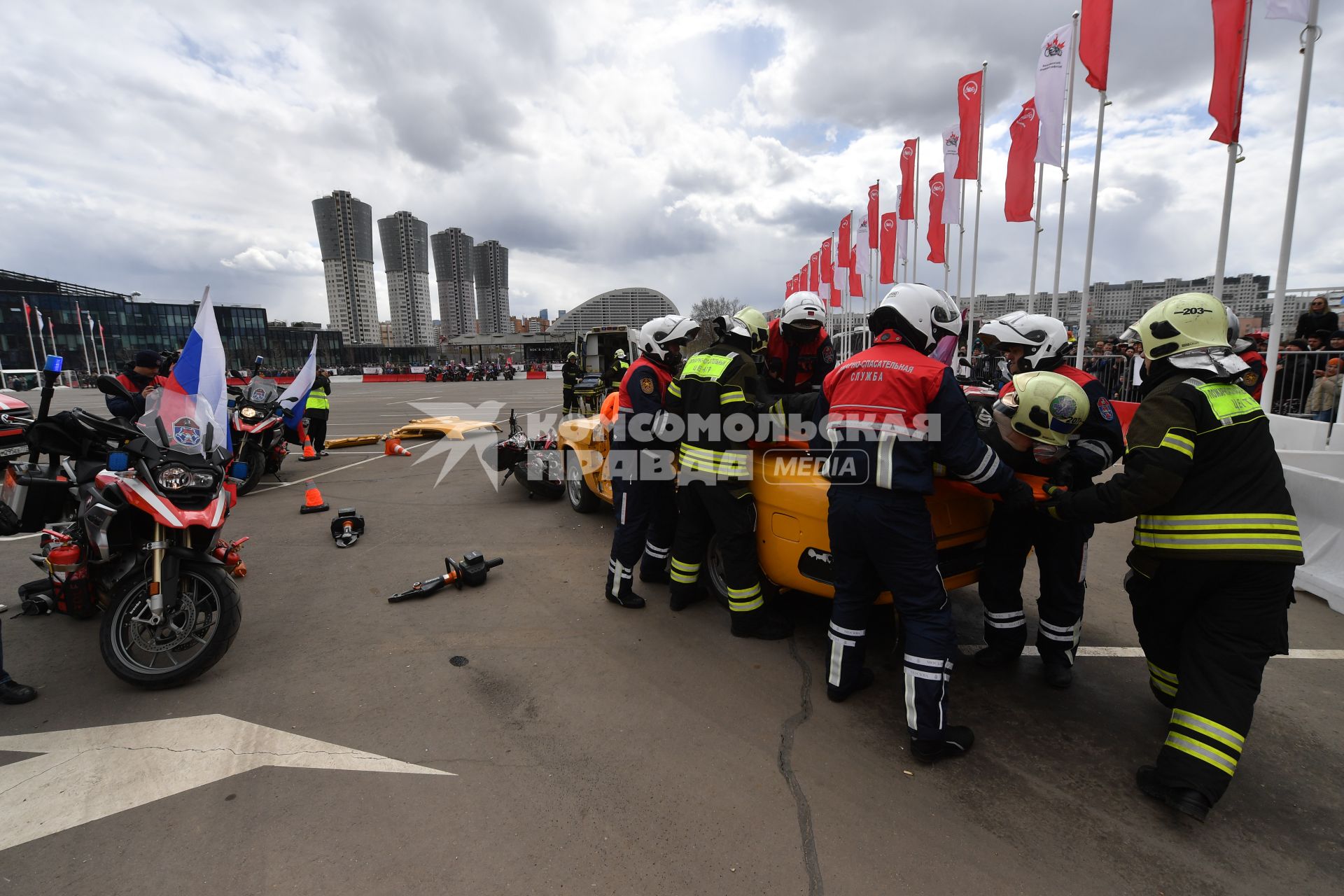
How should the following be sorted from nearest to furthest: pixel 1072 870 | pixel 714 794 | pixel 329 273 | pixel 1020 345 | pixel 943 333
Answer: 1. pixel 1072 870
2. pixel 714 794
3. pixel 943 333
4. pixel 1020 345
5. pixel 329 273

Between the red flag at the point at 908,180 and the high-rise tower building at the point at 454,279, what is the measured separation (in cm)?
11181

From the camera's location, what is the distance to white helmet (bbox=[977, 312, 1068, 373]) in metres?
3.16

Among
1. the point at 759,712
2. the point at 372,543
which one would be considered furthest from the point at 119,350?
the point at 759,712

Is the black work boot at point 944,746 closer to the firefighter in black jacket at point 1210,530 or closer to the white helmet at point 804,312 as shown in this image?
the firefighter in black jacket at point 1210,530

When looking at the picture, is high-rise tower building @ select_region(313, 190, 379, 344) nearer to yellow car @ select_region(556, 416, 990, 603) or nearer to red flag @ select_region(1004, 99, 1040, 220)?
red flag @ select_region(1004, 99, 1040, 220)

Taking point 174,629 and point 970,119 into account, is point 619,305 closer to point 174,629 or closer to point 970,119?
point 970,119

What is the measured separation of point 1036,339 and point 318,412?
34.3 feet

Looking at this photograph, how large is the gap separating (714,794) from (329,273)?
404 feet

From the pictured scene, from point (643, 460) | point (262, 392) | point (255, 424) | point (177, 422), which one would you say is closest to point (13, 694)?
point (177, 422)

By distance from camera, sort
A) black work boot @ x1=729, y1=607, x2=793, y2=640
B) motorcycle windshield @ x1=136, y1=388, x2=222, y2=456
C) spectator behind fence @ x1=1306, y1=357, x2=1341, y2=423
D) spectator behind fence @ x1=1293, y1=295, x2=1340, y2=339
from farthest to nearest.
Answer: spectator behind fence @ x1=1293, y1=295, x2=1340, y2=339, spectator behind fence @ x1=1306, y1=357, x2=1341, y2=423, black work boot @ x1=729, y1=607, x2=793, y2=640, motorcycle windshield @ x1=136, y1=388, x2=222, y2=456

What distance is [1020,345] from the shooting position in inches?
126

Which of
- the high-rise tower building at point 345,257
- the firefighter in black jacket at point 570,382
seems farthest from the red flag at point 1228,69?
the high-rise tower building at point 345,257

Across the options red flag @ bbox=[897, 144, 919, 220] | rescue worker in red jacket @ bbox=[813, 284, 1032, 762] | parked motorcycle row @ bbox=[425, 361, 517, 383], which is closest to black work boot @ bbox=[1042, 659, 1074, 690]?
rescue worker in red jacket @ bbox=[813, 284, 1032, 762]

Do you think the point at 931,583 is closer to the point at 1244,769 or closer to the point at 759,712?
the point at 759,712
